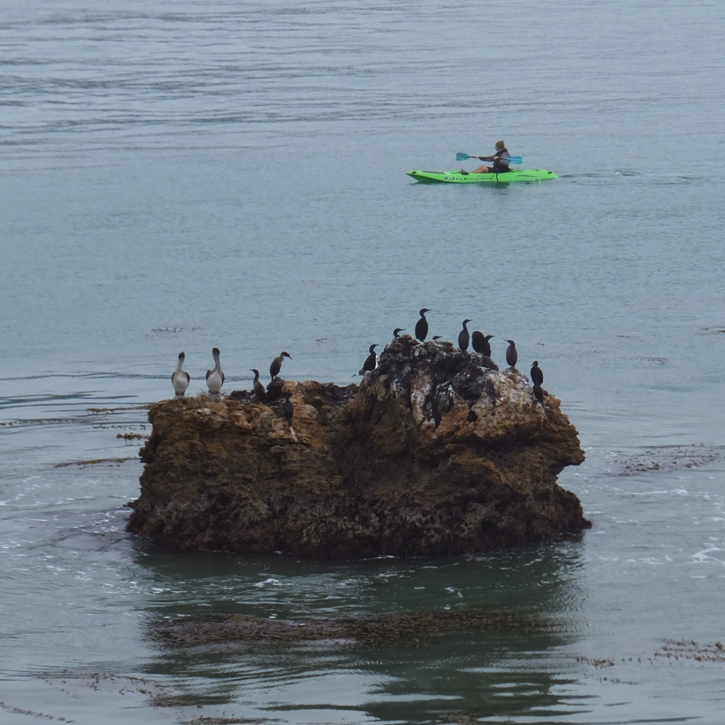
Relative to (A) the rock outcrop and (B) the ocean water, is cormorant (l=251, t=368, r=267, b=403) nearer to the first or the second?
(A) the rock outcrop

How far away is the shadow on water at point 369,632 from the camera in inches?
632

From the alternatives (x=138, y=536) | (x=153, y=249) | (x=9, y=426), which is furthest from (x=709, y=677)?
(x=153, y=249)

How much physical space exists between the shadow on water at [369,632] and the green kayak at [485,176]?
39.9 metres

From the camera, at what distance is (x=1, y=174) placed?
61.2 meters

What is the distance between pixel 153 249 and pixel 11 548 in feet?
93.3

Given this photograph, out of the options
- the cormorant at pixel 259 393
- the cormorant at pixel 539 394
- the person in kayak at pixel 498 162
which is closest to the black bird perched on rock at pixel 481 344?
the cormorant at pixel 539 394

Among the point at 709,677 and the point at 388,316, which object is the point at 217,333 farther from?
the point at 709,677

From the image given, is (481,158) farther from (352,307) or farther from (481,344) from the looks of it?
(481,344)

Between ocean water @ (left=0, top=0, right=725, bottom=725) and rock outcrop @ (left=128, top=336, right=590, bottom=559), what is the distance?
584mm

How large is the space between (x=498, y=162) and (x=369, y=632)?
4334 centimetres

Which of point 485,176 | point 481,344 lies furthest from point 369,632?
point 485,176

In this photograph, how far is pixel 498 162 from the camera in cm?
5938

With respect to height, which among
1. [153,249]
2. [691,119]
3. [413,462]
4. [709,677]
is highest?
[691,119]

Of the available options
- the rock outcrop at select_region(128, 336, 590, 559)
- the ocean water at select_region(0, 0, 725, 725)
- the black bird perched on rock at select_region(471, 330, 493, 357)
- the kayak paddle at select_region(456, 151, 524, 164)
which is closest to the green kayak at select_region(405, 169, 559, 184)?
the ocean water at select_region(0, 0, 725, 725)
